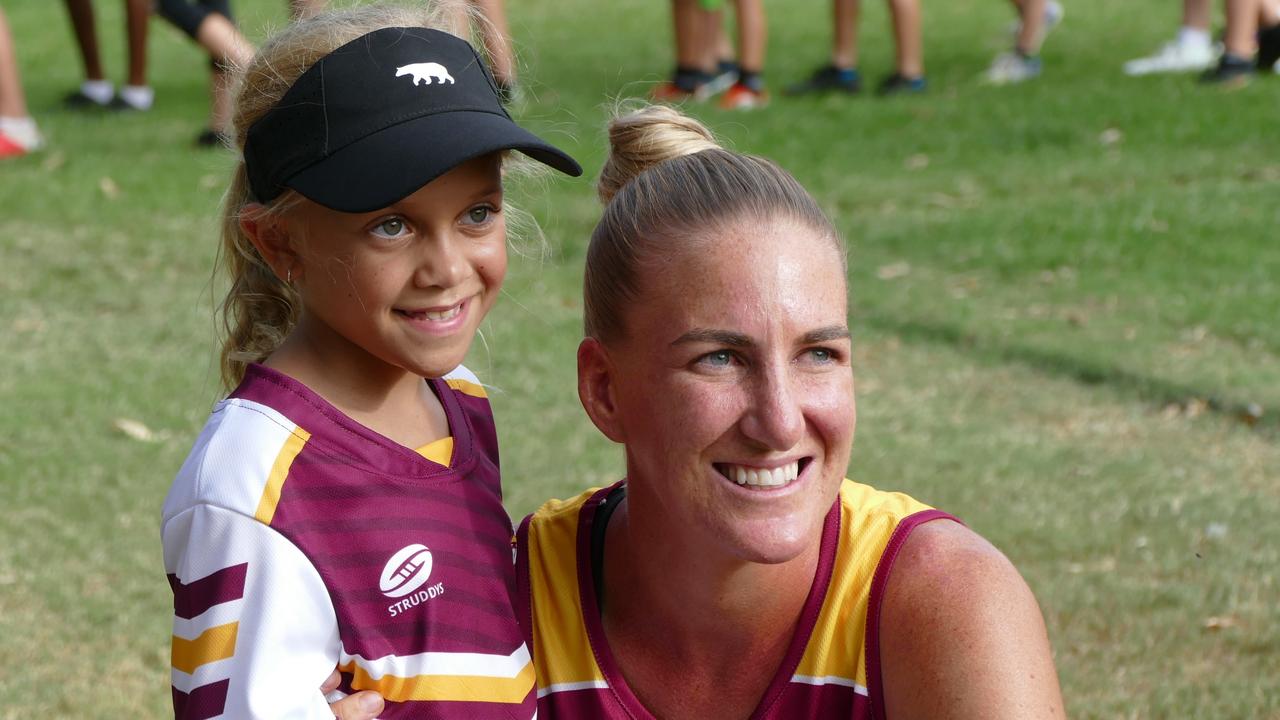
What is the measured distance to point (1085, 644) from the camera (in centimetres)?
422

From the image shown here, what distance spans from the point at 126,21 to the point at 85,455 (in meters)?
6.58

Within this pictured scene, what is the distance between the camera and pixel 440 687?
2545 millimetres

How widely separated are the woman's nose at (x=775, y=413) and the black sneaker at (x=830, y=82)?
30.1 feet

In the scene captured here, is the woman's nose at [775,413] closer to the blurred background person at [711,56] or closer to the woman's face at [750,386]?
the woman's face at [750,386]

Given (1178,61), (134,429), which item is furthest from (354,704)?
(1178,61)

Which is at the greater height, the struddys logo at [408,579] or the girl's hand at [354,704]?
the struddys logo at [408,579]

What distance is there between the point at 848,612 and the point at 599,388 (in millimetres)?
541

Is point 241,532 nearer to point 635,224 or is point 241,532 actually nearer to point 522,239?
point 635,224

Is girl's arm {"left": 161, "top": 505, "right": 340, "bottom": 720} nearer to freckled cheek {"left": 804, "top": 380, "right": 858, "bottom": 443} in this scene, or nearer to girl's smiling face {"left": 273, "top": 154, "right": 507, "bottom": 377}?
girl's smiling face {"left": 273, "top": 154, "right": 507, "bottom": 377}

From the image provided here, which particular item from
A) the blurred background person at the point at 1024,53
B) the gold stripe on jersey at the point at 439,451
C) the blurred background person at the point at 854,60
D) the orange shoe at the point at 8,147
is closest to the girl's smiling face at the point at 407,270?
the gold stripe on jersey at the point at 439,451

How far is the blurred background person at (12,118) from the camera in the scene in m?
9.40

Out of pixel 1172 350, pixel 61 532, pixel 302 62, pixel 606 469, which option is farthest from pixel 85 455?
pixel 1172 350

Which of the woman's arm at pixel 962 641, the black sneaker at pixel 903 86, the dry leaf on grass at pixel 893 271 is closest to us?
the woman's arm at pixel 962 641

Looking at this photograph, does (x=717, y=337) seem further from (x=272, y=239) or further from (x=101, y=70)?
(x=101, y=70)
